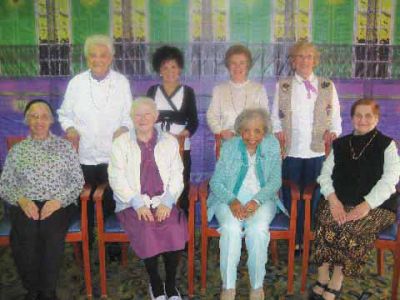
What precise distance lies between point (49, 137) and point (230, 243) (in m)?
1.27

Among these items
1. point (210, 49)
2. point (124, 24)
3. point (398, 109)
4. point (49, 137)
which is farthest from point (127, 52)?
point (398, 109)

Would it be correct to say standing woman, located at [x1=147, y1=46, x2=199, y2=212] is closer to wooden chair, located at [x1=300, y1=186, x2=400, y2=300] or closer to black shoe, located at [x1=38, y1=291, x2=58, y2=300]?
wooden chair, located at [x1=300, y1=186, x2=400, y2=300]

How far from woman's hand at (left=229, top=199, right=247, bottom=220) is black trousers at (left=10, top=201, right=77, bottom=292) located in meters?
1.01

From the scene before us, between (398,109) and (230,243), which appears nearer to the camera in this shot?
(230,243)

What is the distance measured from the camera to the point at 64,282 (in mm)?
2961

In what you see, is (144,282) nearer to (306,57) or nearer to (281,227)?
(281,227)

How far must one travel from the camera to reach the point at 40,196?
2.70 m

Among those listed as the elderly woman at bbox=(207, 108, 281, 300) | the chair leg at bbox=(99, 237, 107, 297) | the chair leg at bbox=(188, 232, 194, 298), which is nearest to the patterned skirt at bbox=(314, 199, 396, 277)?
the elderly woman at bbox=(207, 108, 281, 300)

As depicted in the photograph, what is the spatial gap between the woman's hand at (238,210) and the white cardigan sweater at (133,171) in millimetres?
346

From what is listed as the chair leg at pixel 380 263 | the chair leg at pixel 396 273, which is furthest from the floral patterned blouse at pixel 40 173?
the chair leg at pixel 380 263

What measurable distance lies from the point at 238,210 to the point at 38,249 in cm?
119

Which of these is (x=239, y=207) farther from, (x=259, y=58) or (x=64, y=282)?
(x=259, y=58)

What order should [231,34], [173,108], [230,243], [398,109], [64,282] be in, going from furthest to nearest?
[398,109] → [231,34] → [173,108] → [64,282] → [230,243]

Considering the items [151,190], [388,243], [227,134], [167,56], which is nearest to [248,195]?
[227,134]
